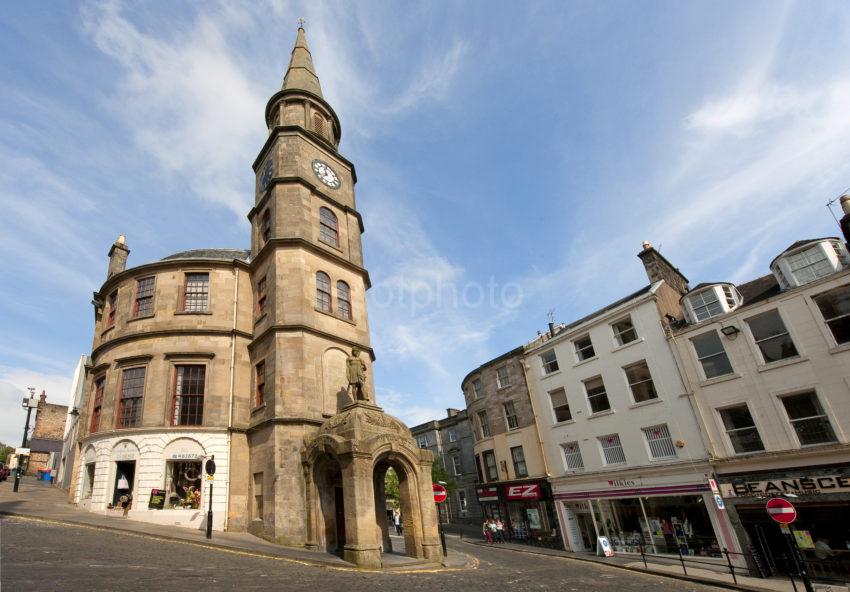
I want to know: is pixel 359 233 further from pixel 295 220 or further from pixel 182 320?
pixel 182 320

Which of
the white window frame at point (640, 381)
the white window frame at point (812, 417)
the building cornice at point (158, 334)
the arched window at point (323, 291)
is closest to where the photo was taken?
the white window frame at point (812, 417)

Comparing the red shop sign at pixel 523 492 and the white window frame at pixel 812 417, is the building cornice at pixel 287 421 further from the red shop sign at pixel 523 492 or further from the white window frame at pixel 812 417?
the white window frame at pixel 812 417

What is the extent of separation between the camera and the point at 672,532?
21.5 meters

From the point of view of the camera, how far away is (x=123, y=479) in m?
19.1

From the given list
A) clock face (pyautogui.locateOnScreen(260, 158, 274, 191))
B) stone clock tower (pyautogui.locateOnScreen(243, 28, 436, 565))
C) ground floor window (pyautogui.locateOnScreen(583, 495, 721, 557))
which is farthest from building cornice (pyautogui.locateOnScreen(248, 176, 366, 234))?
ground floor window (pyautogui.locateOnScreen(583, 495, 721, 557))

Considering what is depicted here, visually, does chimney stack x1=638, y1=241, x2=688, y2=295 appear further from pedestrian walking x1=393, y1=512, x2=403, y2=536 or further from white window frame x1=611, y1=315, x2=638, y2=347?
pedestrian walking x1=393, y1=512, x2=403, y2=536

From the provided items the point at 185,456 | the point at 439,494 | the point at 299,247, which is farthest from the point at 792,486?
the point at 185,456

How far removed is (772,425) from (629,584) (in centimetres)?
980

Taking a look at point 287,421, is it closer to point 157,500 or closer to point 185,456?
point 185,456

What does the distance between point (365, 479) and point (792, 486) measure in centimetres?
1710

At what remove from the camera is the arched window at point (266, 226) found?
80.6ft

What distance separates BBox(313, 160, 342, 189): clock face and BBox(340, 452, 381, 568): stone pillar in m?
17.3

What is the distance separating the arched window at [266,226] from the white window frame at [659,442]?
75.6 ft

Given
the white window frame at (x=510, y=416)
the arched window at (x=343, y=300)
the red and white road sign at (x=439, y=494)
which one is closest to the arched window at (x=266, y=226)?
the arched window at (x=343, y=300)
